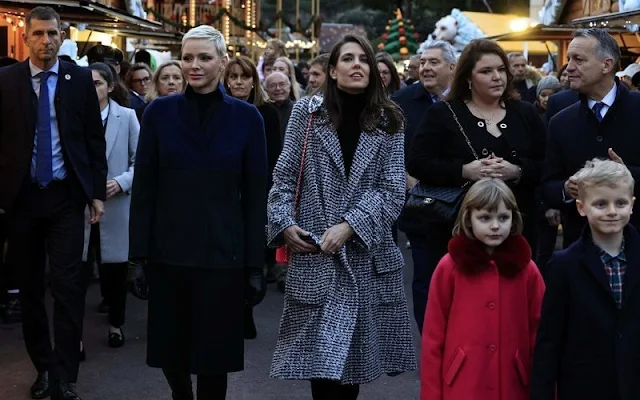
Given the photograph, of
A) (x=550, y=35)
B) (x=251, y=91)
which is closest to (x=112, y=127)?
(x=251, y=91)

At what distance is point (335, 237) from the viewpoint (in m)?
5.28

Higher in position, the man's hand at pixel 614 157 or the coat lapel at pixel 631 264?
the man's hand at pixel 614 157

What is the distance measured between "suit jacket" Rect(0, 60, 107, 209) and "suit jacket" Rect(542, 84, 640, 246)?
268 centimetres

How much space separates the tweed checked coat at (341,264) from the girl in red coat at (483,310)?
596 mm

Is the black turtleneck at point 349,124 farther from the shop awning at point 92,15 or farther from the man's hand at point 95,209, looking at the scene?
the shop awning at point 92,15

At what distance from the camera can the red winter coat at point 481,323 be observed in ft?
15.5

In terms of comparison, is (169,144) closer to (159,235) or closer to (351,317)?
(159,235)

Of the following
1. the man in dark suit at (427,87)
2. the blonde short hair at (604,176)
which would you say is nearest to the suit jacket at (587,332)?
the blonde short hair at (604,176)

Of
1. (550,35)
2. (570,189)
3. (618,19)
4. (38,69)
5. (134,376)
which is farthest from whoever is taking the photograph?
(550,35)

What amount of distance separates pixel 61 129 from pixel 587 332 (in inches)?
137

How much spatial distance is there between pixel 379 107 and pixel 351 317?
1.05m

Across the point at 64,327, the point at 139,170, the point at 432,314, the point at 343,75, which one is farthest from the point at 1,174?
the point at 432,314

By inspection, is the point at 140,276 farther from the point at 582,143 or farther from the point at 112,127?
the point at 112,127

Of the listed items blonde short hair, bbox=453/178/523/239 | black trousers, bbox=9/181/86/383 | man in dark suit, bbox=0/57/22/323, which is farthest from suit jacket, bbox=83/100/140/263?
blonde short hair, bbox=453/178/523/239
